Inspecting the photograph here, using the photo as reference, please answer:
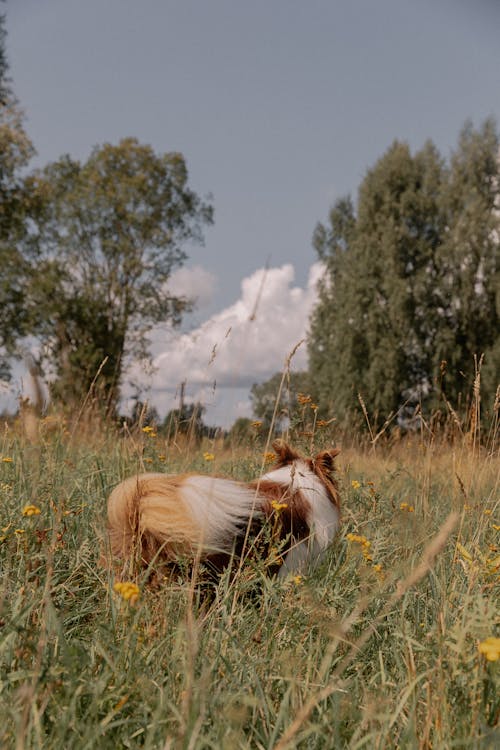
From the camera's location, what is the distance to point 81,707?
1585mm

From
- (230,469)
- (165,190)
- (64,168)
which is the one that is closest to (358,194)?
(165,190)

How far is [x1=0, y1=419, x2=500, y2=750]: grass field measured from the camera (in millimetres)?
1435

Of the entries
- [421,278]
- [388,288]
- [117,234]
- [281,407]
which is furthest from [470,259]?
[281,407]

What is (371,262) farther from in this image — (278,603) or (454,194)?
(278,603)

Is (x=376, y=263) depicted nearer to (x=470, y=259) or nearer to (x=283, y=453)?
(x=470, y=259)

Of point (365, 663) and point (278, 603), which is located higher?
point (278, 603)

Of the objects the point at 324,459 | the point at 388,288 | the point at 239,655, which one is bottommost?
the point at 239,655

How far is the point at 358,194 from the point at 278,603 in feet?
84.4

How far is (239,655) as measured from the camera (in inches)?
76.4

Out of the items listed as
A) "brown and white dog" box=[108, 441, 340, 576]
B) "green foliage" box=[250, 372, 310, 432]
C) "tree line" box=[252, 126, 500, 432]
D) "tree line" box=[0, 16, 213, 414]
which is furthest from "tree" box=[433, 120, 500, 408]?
"brown and white dog" box=[108, 441, 340, 576]

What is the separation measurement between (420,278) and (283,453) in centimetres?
2190

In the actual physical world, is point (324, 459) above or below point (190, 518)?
above

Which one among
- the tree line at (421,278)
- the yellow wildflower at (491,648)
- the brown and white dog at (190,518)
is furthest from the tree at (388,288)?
the yellow wildflower at (491,648)

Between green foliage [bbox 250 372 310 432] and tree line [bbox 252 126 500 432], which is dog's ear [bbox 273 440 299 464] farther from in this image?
tree line [bbox 252 126 500 432]
